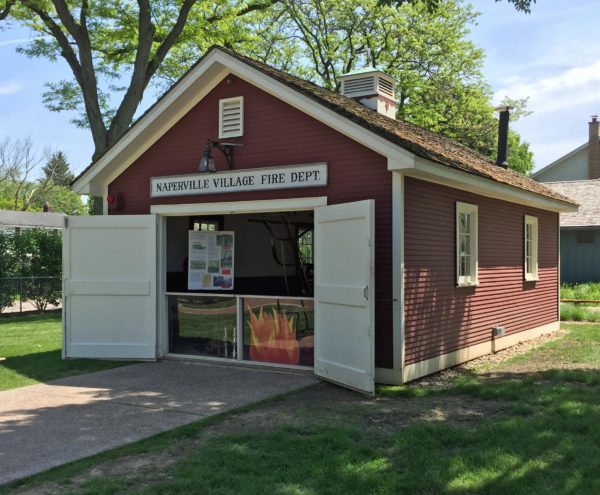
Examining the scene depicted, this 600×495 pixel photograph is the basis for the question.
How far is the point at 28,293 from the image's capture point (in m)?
18.8

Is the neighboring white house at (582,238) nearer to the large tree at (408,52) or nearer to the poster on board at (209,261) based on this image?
the large tree at (408,52)

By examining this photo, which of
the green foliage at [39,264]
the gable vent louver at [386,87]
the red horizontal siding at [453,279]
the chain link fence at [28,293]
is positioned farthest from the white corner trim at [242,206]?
the green foliage at [39,264]

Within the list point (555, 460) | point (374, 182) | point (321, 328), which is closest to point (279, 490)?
point (555, 460)

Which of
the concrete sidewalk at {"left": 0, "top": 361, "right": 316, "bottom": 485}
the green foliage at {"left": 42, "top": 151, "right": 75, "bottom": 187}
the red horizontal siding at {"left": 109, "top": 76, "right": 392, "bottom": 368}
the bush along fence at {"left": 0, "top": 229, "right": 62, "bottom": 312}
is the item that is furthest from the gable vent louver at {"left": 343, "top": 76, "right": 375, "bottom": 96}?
the green foliage at {"left": 42, "top": 151, "right": 75, "bottom": 187}

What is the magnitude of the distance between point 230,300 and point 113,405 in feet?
9.93

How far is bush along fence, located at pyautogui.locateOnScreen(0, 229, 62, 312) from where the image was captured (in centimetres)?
1852

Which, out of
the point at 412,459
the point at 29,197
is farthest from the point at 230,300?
the point at 29,197

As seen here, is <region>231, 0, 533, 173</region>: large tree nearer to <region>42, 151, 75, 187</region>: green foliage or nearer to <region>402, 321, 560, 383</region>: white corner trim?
<region>402, 321, 560, 383</region>: white corner trim

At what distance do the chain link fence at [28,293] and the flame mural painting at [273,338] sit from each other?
10877mm

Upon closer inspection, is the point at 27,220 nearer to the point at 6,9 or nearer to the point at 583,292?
the point at 6,9

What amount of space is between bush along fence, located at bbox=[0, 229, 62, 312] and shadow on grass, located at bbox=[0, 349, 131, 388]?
793 cm

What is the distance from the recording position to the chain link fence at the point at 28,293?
60.1ft

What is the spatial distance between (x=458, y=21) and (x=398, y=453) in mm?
32977

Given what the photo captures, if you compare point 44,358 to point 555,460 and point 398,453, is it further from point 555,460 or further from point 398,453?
point 555,460
